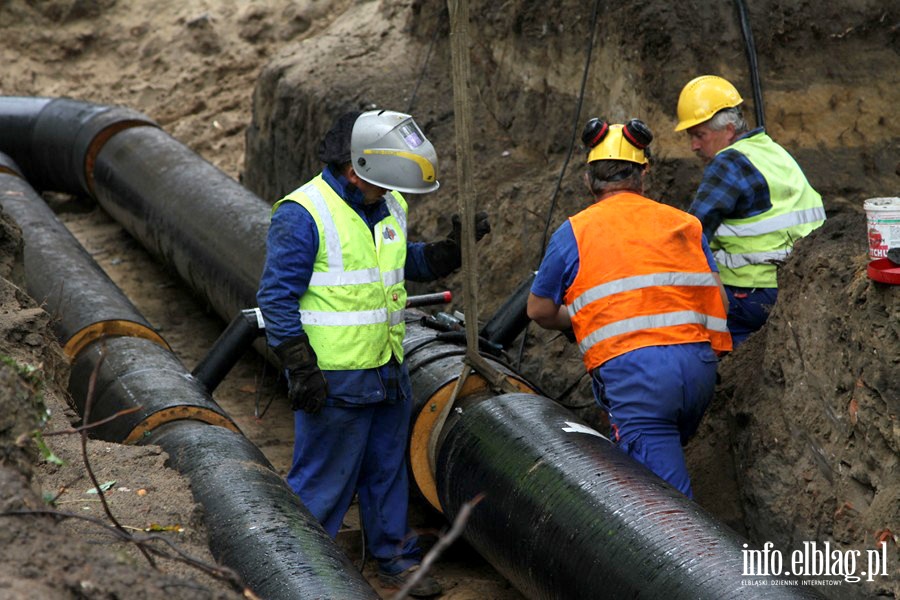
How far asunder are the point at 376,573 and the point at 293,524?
1.54 meters

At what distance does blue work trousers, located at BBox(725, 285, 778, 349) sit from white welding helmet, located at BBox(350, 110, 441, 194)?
169 cm

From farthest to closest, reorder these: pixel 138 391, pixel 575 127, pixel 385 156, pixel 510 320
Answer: pixel 575 127 < pixel 510 320 < pixel 138 391 < pixel 385 156

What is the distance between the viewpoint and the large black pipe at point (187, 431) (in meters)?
3.77

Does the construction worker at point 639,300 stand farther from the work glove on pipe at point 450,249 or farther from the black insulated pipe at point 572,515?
the work glove on pipe at point 450,249

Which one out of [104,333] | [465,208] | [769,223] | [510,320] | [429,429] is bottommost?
[429,429]

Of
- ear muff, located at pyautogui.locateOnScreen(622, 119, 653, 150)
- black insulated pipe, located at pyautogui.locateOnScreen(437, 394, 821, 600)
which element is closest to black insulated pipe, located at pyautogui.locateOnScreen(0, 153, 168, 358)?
black insulated pipe, located at pyautogui.locateOnScreen(437, 394, 821, 600)

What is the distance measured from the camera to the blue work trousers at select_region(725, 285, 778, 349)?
5.50m

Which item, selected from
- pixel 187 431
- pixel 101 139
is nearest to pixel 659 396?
pixel 187 431

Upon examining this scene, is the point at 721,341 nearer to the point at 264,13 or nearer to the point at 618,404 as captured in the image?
the point at 618,404

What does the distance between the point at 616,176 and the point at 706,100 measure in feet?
3.38

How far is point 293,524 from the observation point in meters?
4.03

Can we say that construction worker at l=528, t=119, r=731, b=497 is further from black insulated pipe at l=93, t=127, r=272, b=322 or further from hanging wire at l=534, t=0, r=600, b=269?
black insulated pipe at l=93, t=127, r=272, b=322

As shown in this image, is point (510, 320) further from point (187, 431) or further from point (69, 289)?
point (69, 289)

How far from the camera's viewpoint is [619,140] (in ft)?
15.3
